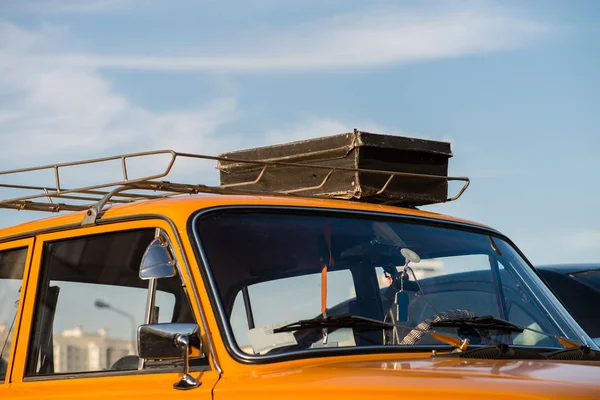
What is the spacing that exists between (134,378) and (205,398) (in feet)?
1.60

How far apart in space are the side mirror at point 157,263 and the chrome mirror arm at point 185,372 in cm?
33

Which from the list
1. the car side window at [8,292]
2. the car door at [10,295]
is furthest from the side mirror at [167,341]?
the car side window at [8,292]

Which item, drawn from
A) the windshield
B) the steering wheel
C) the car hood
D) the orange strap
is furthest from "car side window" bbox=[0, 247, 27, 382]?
the steering wheel

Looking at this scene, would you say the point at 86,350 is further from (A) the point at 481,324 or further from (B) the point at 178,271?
(A) the point at 481,324

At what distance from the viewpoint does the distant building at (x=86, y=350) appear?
13.6ft

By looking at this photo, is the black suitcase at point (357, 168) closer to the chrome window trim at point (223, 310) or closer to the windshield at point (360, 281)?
the windshield at point (360, 281)

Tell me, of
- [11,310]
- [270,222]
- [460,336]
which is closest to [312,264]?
[270,222]

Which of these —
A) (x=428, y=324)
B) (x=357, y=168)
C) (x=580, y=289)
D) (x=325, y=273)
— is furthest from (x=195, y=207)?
(x=580, y=289)

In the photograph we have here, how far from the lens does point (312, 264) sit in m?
4.18

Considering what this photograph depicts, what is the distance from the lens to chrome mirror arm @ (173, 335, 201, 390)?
356 cm

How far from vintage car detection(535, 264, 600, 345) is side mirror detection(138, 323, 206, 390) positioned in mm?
5387

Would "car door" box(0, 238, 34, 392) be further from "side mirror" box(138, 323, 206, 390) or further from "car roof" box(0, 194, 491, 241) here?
"side mirror" box(138, 323, 206, 390)

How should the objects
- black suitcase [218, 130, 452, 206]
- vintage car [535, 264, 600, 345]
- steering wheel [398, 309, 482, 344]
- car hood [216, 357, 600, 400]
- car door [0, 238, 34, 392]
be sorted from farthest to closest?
vintage car [535, 264, 600, 345] < black suitcase [218, 130, 452, 206] < car door [0, 238, 34, 392] < steering wheel [398, 309, 482, 344] < car hood [216, 357, 600, 400]

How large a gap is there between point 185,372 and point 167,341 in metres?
0.13
